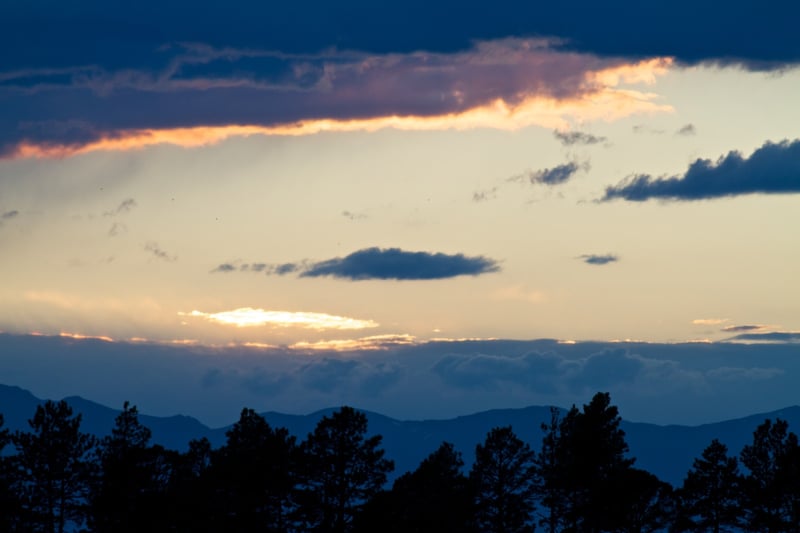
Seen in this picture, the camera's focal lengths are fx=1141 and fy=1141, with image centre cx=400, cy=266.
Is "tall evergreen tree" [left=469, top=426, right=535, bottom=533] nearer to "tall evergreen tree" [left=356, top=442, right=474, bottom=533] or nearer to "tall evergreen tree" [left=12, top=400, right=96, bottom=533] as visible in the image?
"tall evergreen tree" [left=356, top=442, right=474, bottom=533]

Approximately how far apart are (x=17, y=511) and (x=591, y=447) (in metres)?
44.5

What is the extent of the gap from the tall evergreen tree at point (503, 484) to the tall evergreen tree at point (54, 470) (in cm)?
3215

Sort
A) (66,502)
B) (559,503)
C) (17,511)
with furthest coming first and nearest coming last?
(559,503), (66,502), (17,511)

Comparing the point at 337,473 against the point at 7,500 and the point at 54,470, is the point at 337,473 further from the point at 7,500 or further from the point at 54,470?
the point at 7,500

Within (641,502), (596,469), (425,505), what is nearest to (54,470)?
(425,505)

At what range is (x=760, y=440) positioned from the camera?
3748 inches

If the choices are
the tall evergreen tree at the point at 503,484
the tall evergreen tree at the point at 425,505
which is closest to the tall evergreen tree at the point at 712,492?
the tall evergreen tree at the point at 503,484

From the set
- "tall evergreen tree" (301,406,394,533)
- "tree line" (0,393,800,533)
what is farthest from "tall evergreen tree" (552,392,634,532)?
"tall evergreen tree" (301,406,394,533)

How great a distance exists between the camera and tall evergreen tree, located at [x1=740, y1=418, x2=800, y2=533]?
305ft

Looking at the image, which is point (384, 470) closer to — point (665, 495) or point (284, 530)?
point (284, 530)

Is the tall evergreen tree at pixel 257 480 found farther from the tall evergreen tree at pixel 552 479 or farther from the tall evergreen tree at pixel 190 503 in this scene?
the tall evergreen tree at pixel 552 479

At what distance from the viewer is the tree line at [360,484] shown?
88562 mm

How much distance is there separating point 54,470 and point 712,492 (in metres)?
53.8

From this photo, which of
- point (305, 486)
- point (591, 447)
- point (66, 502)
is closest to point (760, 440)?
point (591, 447)
